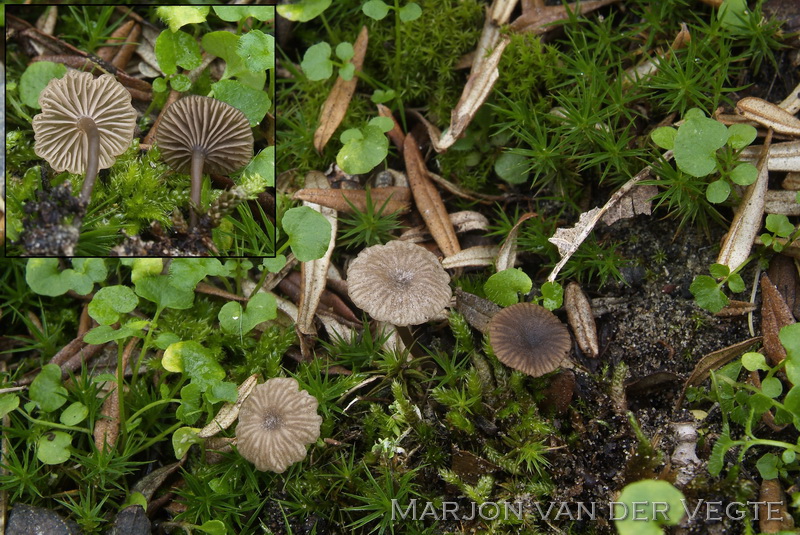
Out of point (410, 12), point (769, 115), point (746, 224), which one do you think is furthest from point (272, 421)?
point (769, 115)

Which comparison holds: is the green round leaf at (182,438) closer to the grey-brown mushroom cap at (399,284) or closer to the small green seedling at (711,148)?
the grey-brown mushroom cap at (399,284)

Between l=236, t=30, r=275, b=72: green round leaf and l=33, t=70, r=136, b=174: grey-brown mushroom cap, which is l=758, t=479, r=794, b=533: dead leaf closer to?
l=236, t=30, r=275, b=72: green round leaf

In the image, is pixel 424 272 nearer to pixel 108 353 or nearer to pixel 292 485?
pixel 292 485

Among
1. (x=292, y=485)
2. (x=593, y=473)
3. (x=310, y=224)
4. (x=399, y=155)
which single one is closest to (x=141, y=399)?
(x=292, y=485)

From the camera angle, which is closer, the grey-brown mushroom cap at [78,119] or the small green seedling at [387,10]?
the grey-brown mushroom cap at [78,119]

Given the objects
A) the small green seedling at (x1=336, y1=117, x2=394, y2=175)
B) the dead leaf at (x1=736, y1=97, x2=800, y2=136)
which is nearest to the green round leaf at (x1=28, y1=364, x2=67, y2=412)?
the small green seedling at (x1=336, y1=117, x2=394, y2=175)

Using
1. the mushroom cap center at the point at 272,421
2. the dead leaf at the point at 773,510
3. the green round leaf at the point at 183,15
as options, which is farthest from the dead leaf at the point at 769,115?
the green round leaf at the point at 183,15
